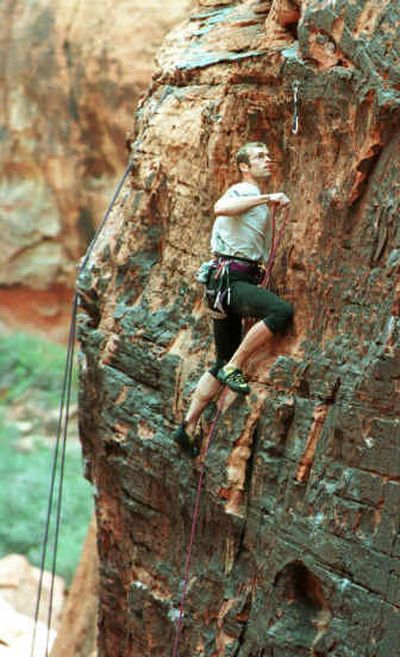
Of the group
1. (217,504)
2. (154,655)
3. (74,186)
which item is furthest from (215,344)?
(74,186)

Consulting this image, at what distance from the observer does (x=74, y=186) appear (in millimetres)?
23984

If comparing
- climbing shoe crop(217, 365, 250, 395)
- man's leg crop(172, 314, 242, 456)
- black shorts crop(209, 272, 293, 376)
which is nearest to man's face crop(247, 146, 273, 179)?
black shorts crop(209, 272, 293, 376)

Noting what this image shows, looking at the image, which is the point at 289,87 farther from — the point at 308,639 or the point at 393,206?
the point at 308,639

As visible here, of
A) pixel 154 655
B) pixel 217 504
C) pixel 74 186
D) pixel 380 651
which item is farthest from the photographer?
pixel 74 186

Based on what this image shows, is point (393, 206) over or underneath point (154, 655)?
over

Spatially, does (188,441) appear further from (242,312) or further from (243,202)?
(243,202)

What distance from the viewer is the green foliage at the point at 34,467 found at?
22.5 meters

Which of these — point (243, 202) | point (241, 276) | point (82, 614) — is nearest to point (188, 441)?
point (241, 276)

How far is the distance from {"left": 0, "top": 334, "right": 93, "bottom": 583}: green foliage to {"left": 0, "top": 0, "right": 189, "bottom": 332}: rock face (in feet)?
2.43

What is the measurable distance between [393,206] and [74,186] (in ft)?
52.4

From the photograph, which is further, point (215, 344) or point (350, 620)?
point (215, 344)

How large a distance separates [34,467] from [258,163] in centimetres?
1471

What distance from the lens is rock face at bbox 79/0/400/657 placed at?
27.8 ft

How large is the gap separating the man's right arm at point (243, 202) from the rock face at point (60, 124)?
12.6 meters
